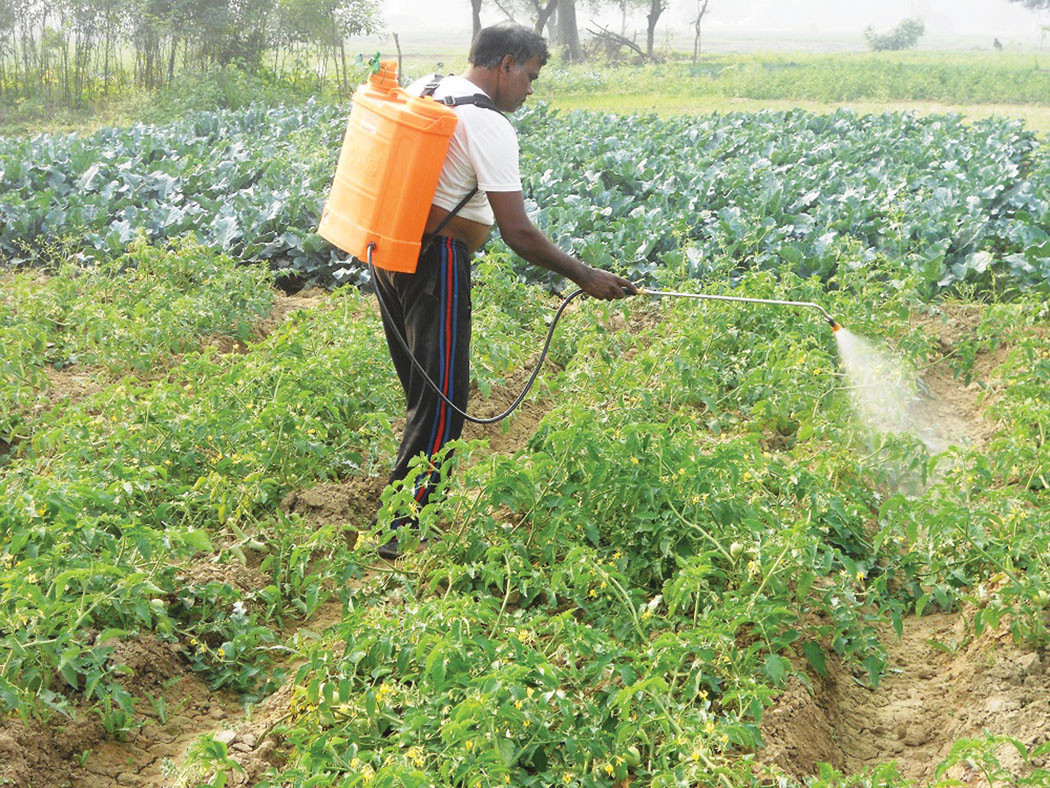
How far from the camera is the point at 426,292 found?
3795mm

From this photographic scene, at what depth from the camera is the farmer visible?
3.62m

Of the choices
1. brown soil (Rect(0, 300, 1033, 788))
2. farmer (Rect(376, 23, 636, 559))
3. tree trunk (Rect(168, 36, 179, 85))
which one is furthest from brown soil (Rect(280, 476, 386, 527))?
tree trunk (Rect(168, 36, 179, 85))

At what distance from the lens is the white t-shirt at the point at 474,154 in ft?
11.7

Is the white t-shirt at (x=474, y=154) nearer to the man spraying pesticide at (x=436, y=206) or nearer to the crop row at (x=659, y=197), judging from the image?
A: the man spraying pesticide at (x=436, y=206)

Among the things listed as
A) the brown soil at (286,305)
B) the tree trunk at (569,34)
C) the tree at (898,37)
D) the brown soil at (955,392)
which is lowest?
the brown soil at (286,305)

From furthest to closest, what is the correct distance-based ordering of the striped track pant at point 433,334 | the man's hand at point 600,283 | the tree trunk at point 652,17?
the tree trunk at point 652,17
the man's hand at point 600,283
the striped track pant at point 433,334

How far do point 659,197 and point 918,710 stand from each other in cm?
614

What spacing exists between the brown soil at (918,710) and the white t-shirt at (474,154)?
1.84m

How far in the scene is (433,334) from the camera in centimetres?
385

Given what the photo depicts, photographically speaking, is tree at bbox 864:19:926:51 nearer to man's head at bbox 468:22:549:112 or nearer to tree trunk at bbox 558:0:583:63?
tree trunk at bbox 558:0:583:63

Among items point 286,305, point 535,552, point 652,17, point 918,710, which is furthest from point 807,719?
point 652,17

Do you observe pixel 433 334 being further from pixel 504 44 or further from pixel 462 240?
pixel 504 44

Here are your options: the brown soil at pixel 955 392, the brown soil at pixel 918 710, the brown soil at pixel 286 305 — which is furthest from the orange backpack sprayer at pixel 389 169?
the brown soil at pixel 286 305

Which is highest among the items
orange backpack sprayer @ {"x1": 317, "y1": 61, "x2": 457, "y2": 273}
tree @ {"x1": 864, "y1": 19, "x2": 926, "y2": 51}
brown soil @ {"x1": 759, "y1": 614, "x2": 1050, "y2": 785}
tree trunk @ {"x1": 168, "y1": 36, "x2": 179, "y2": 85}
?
tree @ {"x1": 864, "y1": 19, "x2": 926, "y2": 51}
